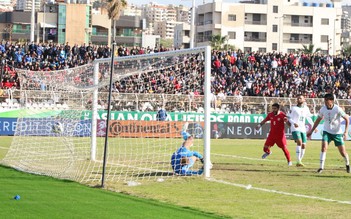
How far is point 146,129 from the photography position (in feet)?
98.8

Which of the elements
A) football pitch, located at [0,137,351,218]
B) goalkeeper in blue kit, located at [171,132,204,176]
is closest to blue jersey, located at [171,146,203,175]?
goalkeeper in blue kit, located at [171,132,204,176]

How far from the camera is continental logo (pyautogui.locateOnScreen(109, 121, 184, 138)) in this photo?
2748 centimetres

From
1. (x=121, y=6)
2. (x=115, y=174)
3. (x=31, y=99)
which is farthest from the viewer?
(x=121, y=6)

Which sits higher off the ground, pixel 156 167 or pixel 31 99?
pixel 31 99

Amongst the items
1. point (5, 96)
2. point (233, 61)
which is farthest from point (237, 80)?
point (5, 96)

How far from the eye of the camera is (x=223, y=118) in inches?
1838

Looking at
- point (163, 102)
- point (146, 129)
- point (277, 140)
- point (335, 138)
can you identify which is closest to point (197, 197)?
point (335, 138)

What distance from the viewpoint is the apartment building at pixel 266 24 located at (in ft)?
409

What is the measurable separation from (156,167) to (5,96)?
20102 mm

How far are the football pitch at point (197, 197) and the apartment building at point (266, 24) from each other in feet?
342

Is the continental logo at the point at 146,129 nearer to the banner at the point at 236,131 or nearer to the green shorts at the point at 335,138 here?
the green shorts at the point at 335,138

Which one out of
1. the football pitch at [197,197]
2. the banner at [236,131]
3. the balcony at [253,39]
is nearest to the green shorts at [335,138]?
the football pitch at [197,197]

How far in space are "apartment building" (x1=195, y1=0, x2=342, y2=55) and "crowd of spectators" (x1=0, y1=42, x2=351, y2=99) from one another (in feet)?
217

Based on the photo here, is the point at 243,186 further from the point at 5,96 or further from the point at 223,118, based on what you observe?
the point at 223,118
